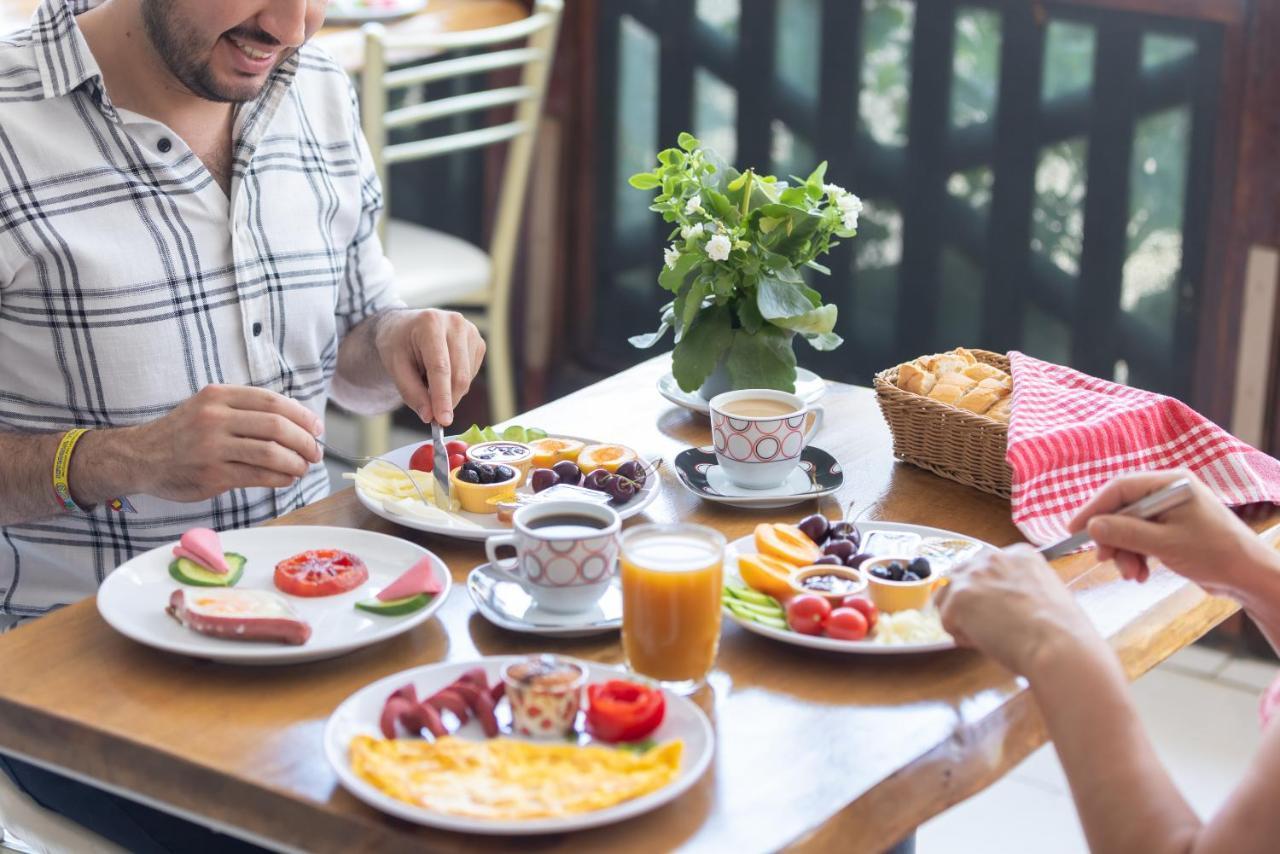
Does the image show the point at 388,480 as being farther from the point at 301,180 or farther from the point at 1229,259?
the point at 1229,259

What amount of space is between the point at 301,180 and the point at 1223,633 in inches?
79.3

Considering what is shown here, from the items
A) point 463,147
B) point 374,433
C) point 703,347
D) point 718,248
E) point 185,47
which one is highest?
point 185,47

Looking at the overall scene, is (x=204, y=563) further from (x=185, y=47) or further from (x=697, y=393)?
(x=697, y=393)

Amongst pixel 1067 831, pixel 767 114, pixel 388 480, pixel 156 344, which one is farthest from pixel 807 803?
pixel 767 114

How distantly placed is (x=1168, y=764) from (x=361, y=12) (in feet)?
7.24

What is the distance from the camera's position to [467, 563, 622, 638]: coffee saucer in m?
1.32

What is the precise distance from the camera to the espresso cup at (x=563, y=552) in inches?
50.8

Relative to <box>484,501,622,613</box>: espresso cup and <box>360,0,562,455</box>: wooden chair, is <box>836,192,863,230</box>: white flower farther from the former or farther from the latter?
<box>360,0,562,455</box>: wooden chair

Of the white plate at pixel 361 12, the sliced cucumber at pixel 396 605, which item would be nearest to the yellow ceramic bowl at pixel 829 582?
the sliced cucumber at pixel 396 605

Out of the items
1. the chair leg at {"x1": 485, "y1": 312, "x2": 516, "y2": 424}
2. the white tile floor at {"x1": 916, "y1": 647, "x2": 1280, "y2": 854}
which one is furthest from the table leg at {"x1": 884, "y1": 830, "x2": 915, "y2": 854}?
the chair leg at {"x1": 485, "y1": 312, "x2": 516, "y2": 424}

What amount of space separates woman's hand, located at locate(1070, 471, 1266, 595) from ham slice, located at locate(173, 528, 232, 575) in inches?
28.8

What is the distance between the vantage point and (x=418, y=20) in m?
3.54

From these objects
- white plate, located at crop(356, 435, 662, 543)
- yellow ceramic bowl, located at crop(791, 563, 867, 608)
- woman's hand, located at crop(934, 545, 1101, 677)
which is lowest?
white plate, located at crop(356, 435, 662, 543)

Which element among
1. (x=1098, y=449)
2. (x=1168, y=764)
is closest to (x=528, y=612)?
(x=1098, y=449)
